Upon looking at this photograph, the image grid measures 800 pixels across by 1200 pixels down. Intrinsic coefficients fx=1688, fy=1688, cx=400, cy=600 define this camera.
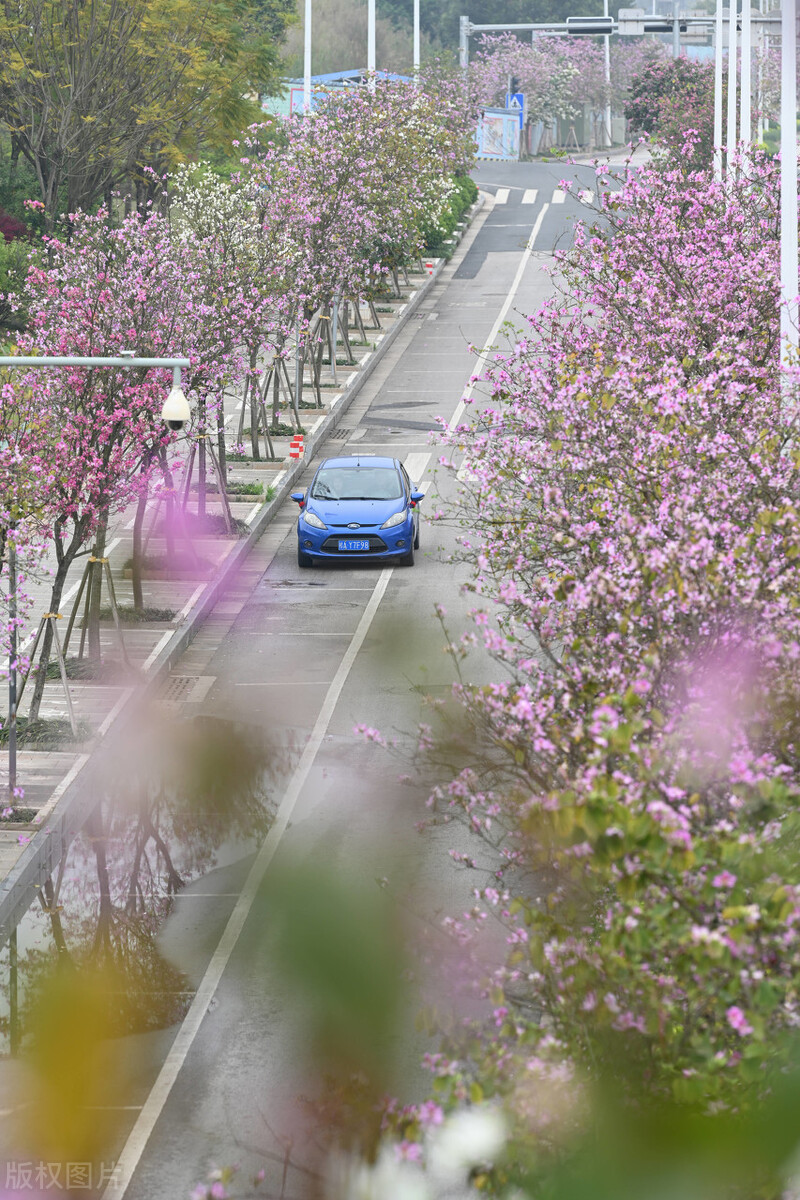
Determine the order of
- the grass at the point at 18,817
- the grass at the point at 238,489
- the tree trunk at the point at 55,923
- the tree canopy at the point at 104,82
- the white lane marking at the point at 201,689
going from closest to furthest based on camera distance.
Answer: the tree trunk at the point at 55,923
the grass at the point at 18,817
the white lane marking at the point at 201,689
the grass at the point at 238,489
the tree canopy at the point at 104,82

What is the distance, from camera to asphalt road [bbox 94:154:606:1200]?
1046cm

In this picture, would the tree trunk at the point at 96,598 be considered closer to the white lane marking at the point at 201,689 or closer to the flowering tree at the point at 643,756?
the white lane marking at the point at 201,689

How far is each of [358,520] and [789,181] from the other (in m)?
10.6

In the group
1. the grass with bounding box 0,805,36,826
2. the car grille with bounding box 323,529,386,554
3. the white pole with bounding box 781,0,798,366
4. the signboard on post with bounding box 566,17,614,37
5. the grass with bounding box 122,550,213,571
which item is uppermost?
the signboard on post with bounding box 566,17,614,37

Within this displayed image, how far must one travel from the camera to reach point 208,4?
4259cm

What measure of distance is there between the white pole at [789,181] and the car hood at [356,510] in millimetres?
10237

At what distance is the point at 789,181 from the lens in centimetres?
1650

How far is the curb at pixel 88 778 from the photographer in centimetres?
1427

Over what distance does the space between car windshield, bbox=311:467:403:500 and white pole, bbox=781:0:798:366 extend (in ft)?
34.8

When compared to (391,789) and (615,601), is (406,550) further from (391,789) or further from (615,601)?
(615,601)

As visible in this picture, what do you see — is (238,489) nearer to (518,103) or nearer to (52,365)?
(52,365)

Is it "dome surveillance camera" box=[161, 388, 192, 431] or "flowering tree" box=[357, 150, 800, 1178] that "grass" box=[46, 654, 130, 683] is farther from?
"flowering tree" box=[357, 150, 800, 1178]

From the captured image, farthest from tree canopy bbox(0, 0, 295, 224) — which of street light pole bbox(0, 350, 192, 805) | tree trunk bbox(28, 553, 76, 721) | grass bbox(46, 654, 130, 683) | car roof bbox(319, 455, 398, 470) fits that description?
street light pole bbox(0, 350, 192, 805)

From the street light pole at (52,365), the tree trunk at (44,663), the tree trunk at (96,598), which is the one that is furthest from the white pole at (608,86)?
the street light pole at (52,365)
